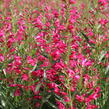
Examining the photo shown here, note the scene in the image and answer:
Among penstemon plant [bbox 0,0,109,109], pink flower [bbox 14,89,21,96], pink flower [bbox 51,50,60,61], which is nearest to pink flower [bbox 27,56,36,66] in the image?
penstemon plant [bbox 0,0,109,109]

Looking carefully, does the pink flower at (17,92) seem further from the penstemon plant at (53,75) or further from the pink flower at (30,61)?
the pink flower at (30,61)

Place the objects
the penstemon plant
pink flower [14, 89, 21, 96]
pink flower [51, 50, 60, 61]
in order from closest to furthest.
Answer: the penstemon plant
pink flower [51, 50, 60, 61]
pink flower [14, 89, 21, 96]

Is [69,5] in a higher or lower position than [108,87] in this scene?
higher

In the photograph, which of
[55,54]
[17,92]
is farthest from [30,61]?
[17,92]

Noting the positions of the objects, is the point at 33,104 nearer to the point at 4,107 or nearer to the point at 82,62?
the point at 4,107

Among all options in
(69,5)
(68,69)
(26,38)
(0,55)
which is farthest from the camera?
(69,5)

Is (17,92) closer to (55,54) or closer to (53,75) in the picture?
(53,75)

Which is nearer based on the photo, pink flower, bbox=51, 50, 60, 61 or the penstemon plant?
the penstemon plant

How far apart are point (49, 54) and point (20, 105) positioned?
0.72 meters

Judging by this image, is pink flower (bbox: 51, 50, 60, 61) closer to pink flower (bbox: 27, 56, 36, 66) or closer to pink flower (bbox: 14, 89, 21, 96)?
pink flower (bbox: 27, 56, 36, 66)

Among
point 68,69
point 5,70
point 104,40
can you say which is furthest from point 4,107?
point 104,40

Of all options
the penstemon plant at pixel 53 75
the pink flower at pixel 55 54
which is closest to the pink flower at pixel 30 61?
the penstemon plant at pixel 53 75

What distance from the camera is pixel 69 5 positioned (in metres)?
3.96

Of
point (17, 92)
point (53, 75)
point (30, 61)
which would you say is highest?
point (30, 61)
